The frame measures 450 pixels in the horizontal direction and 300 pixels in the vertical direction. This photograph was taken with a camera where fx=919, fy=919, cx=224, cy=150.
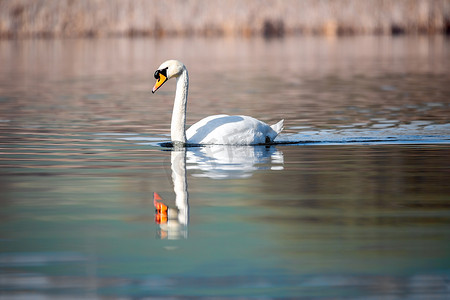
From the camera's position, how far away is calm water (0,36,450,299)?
14.3 feet

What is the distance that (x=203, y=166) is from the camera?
8242 mm

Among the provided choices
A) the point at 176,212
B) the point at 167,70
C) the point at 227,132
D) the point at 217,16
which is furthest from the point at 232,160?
the point at 217,16

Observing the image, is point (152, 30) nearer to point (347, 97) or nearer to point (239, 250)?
point (347, 97)

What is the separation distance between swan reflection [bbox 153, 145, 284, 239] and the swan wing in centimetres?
9

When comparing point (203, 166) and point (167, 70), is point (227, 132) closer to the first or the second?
point (167, 70)

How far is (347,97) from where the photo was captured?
16.3m

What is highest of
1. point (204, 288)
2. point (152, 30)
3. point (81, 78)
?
point (152, 30)

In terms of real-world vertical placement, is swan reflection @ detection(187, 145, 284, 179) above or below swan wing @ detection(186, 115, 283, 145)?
below

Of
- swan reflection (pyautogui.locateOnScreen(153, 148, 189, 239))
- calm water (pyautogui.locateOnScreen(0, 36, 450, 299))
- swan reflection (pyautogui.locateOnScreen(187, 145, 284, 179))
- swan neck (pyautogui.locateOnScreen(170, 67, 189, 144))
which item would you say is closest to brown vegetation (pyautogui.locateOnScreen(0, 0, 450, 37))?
calm water (pyautogui.locateOnScreen(0, 36, 450, 299))

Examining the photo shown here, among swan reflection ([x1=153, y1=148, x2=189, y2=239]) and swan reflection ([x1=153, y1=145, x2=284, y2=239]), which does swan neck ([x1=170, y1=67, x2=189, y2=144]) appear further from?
swan reflection ([x1=153, y1=148, x2=189, y2=239])

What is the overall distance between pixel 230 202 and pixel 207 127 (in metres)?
3.20

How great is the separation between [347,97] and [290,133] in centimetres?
543

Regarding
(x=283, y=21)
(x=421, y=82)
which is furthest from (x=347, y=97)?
(x=283, y=21)

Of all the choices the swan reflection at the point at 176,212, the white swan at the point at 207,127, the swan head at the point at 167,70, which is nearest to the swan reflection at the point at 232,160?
the white swan at the point at 207,127
